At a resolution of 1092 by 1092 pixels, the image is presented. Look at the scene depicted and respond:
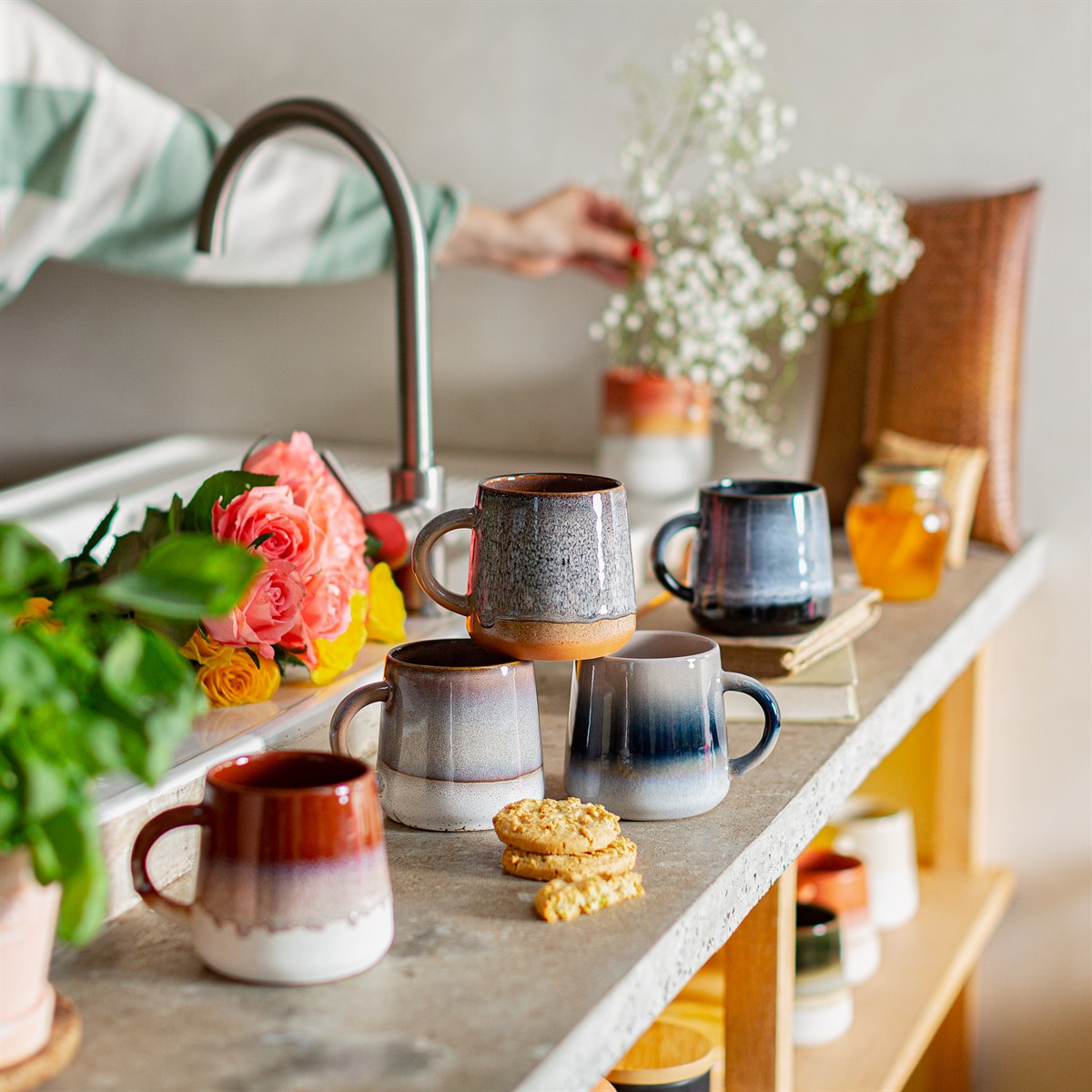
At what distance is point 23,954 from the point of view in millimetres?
507

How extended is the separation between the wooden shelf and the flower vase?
21.2 inches

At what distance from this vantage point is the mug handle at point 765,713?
780mm

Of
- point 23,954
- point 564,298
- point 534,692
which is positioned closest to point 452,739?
point 534,692

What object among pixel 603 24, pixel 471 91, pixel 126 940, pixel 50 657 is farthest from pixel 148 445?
pixel 50 657

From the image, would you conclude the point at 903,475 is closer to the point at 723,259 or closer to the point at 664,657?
the point at 723,259

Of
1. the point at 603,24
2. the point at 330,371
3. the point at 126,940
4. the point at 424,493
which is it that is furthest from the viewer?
the point at 330,371

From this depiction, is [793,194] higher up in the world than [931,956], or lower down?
higher up

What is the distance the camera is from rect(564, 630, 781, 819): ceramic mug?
745 mm

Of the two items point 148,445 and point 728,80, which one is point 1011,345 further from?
point 148,445

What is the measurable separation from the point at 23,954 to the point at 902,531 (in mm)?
947

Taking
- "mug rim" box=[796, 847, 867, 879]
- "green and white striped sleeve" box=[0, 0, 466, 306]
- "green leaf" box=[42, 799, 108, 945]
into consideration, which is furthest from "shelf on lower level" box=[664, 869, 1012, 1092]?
"green and white striped sleeve" box=[0, 0, 466, 306]

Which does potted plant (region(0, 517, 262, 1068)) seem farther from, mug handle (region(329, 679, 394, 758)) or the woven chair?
the woven chair

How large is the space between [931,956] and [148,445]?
1.18 m

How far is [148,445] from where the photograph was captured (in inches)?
73.7
